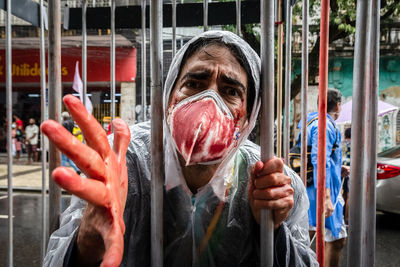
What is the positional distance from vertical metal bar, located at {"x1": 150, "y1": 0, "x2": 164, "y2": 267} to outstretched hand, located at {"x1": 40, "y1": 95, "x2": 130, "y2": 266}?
149 mm

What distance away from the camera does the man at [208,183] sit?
1.01m

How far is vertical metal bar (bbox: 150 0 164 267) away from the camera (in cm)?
91

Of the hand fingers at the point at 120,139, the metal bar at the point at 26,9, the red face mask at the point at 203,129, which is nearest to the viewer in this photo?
the hand fingers at the point at 120,139

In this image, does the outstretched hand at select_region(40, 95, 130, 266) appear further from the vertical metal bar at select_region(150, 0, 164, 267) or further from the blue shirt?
the blue shirt

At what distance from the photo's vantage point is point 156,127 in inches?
36.9

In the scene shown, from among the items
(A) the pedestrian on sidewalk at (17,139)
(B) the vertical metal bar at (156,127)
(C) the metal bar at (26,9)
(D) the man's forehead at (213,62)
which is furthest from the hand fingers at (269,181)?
(A) the pedestrian on sidewalk at (17,139)

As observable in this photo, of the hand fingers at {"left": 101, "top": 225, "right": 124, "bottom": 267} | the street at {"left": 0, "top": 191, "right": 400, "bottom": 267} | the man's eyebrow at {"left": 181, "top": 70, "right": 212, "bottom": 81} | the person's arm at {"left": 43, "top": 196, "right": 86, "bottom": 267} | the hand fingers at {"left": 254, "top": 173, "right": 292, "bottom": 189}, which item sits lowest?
the street at {"left": 0, "top": 191, "right": 400, "bottom": 267}

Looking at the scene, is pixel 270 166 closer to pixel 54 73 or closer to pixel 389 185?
pixel 54 73

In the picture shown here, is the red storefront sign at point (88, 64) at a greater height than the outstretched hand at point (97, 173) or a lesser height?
greater

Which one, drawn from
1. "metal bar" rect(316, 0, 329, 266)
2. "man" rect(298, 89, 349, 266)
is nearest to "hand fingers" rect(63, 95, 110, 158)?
"metal bar" rect(316, 0, 329, 266)

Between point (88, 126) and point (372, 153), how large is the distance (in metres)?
0.77

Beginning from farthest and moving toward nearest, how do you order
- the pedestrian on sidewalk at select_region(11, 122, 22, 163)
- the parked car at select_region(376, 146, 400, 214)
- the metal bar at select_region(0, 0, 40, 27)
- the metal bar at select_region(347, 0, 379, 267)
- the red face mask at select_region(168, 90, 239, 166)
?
the pedestrian on sidewalk at select_region(11, 122, 22, 163)
the parked car at select_region(376, 146, 400, 214)
the metal bar at select_region(0, 0, 40, 27)
the red face mask at select_region(168, 90, 239, 166)
the metal bar at select_region(347, 0, 379, 267)

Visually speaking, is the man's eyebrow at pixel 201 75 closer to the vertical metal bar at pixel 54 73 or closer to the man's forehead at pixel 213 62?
the man's forehead at pixel 213 62

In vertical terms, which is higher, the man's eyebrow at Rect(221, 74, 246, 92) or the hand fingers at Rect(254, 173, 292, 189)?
the man's eyebrow at Rect(221, 74, 246, 92)
